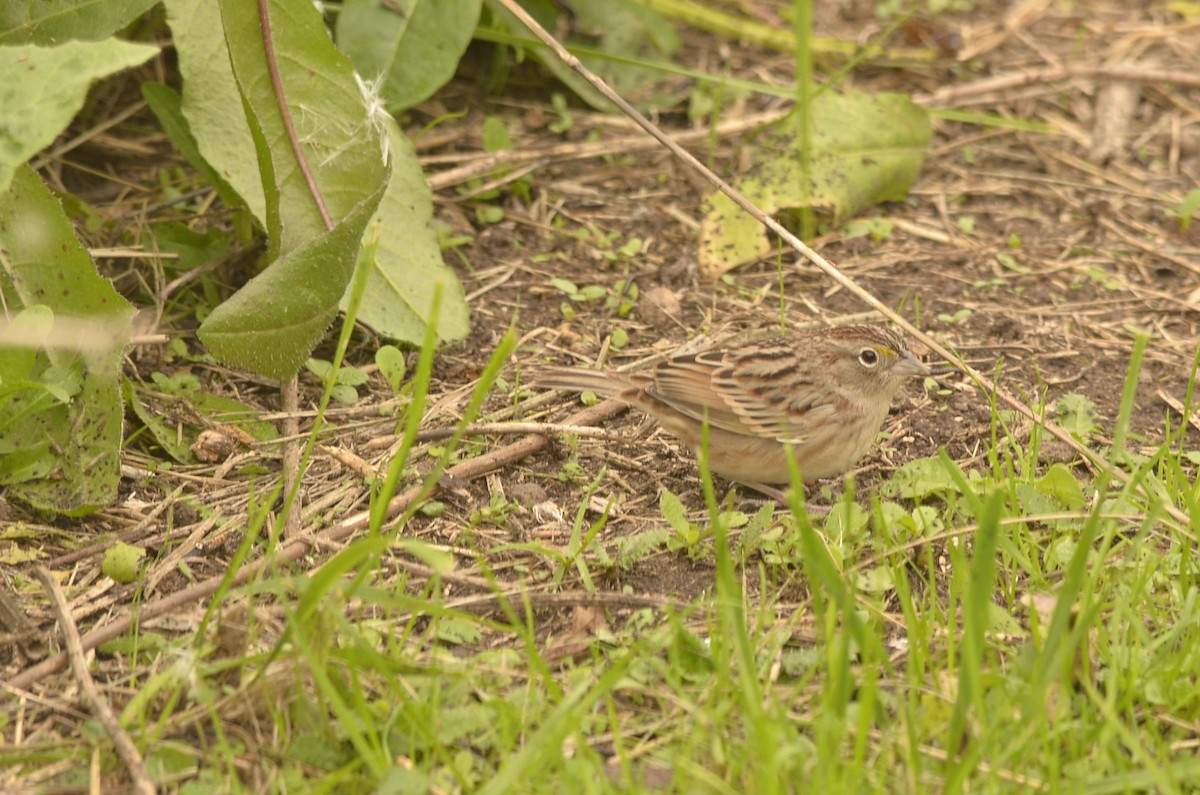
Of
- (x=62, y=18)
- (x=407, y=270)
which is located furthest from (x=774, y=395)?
(x=62, y=18)

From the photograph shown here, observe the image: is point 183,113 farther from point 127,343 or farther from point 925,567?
point 925,567

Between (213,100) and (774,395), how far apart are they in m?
2.43

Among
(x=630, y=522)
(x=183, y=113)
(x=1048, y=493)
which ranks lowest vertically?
(x=630, y=522)

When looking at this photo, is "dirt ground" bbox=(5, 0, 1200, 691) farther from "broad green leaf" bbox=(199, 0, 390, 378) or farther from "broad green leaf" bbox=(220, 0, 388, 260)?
"broad green leaf" bbox=(220, 0, 388, 260)

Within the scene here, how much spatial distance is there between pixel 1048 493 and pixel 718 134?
10.6ft

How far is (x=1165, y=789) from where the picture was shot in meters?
2.85

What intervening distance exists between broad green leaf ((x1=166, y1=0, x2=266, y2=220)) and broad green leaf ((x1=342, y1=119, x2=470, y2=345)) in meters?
0.52

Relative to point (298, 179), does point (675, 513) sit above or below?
below

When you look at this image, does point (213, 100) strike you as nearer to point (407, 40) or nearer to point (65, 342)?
point (407, 40)

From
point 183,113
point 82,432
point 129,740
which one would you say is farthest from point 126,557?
point 183,113

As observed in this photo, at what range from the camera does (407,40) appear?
228 inches

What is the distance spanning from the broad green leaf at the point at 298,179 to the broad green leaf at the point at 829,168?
172 cm

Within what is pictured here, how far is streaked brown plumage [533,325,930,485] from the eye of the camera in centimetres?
Answer: 467

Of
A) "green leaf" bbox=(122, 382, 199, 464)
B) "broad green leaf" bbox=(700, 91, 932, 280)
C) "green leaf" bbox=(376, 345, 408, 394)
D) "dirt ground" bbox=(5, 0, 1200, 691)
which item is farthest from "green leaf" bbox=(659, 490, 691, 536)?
"broad green leaf" bbox=(700, 91, 932, 280)
